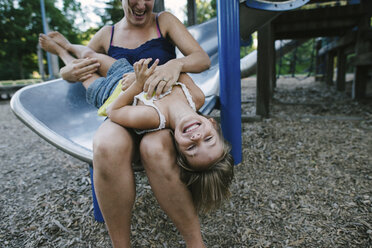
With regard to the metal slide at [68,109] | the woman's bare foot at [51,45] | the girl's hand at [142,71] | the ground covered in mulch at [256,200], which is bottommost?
the ground covered in mulch at [256,200]

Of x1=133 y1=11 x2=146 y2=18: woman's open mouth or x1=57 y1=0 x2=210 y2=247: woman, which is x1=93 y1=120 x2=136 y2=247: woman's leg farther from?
x1=133 y1=11 x2=146 y2=18: woman's open mouth

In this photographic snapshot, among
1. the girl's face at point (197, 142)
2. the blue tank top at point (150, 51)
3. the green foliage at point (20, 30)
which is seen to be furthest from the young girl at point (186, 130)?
the green foliage at point (20, 30)

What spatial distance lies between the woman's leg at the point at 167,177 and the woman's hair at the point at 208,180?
0.9 inches

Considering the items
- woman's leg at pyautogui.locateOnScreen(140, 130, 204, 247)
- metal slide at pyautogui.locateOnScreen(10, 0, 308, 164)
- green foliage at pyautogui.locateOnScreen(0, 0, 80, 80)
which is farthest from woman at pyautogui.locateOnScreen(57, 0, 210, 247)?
green foliage at pyautogui.locateOnScreen(0, 0, 80, 80)

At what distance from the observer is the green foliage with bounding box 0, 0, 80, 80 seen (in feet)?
47.3

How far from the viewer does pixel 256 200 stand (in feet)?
4.96

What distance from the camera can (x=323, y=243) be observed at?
1175 millimetres

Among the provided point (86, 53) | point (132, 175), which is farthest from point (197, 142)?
point (86, 53)

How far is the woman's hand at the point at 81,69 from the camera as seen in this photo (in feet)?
4.66

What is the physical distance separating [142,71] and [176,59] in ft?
0.91

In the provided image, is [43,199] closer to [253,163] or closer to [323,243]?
[253,163]

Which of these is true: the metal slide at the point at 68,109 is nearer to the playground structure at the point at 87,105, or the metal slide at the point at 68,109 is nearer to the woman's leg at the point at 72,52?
the playground structure at the point at 87,105

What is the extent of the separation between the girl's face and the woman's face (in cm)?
68

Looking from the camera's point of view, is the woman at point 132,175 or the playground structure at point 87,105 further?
the playground structure at point 87,105
